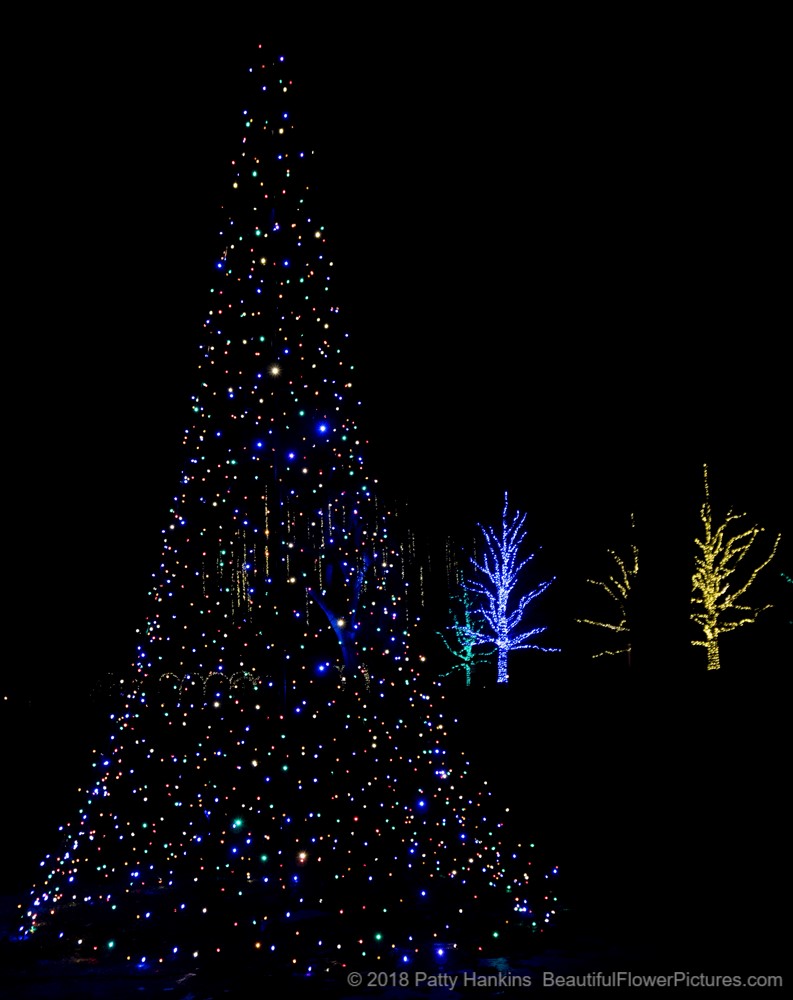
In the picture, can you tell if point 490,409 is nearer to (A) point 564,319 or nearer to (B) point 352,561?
(A) point 564,319

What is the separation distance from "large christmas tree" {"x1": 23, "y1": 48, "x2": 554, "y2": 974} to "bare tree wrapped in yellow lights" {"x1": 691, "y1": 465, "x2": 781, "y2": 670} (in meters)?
15.8

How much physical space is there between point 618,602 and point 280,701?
18.6 metres

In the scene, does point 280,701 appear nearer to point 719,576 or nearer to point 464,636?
point 719,576

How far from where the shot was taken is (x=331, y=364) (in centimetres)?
634

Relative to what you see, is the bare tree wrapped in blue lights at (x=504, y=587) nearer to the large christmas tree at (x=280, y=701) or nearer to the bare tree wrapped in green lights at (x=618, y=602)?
the bare tree wrapped in green lights at (x=618, y=602)

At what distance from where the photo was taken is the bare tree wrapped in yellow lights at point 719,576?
20.8m

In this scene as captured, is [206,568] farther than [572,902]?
Yes

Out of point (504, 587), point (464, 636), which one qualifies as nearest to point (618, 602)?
point (504, 587)

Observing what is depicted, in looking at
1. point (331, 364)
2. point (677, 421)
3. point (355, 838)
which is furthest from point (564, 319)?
point (355, 838)

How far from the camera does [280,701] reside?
19.9 feet

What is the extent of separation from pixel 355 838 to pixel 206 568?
2299 millimetres

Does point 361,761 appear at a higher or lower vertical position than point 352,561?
lower

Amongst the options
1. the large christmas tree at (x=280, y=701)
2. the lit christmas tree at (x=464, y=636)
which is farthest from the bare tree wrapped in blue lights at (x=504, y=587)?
the large christmas tree at (x=280, y=701)

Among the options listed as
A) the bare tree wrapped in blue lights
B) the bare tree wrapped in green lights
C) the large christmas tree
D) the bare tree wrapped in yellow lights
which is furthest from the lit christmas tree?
the large christmas tree
